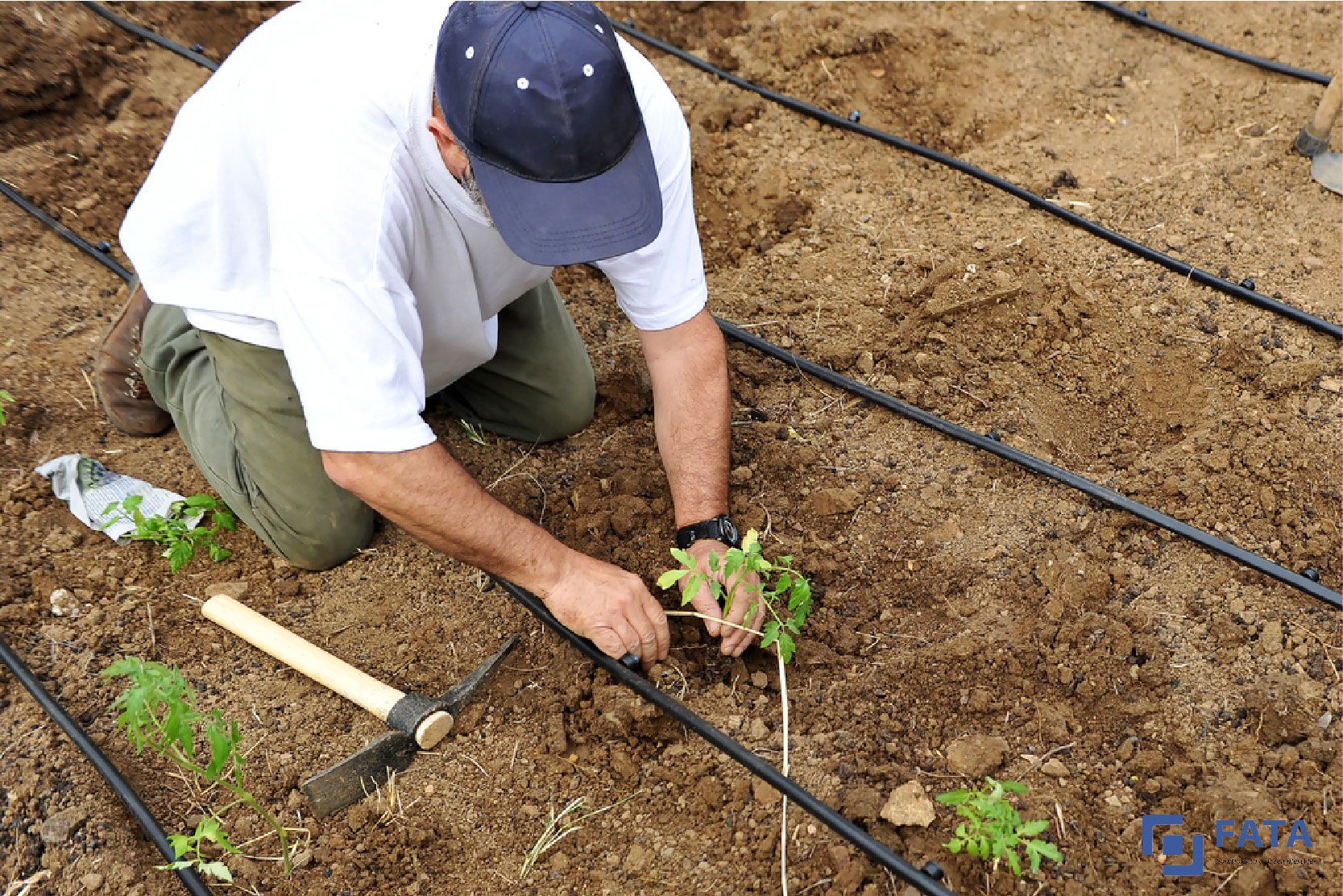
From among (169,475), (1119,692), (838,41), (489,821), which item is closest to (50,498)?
(169,475)

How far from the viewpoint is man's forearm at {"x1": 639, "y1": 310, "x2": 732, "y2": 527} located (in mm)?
2486

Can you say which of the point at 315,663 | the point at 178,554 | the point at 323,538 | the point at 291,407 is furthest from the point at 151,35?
the point at 315,663

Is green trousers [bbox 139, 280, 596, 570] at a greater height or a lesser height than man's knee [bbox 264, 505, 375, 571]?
greater

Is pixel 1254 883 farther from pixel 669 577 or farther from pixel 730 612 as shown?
pixel 669 577

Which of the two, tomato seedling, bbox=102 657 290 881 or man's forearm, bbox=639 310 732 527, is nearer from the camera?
tomato seedling, bbox=102 657 290 881

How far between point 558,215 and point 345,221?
44cm

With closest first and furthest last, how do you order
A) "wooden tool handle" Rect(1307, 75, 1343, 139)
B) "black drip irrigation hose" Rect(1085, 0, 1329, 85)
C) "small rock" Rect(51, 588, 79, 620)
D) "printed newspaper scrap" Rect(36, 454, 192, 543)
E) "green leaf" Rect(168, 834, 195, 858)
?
"green leaf" Rect(168, 834, 195, 858) → "small rock" Rect(51, 588, 79, 620) → "printed newspaper scrap" Rect(36, 454, 192, 543) → "wooden tool handle" Rect(1307, 75, 1343, 139) → "black drip irrigation hose" Rect(1085, 0, 1329, 85)

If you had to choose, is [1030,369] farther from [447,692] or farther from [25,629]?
[25,629]

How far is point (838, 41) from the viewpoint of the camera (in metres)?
4.45

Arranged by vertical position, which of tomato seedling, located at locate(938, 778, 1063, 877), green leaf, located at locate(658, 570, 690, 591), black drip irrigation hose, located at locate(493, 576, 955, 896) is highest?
green leaf, located at locate(658, 570, 690, 591)

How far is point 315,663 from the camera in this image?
2385mm

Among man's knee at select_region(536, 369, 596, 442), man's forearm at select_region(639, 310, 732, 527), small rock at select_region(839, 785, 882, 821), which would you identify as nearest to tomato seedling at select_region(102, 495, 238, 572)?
man's knee at select_region(536, 369, 596, 442)

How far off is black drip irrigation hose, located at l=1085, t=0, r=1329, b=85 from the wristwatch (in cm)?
346

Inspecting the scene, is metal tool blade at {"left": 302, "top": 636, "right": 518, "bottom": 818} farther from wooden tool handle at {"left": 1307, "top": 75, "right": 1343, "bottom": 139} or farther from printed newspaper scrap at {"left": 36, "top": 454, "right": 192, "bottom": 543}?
wooden tool handle at {"left": 1307, "top": 75, "right": 1343, "bottom": 139}
